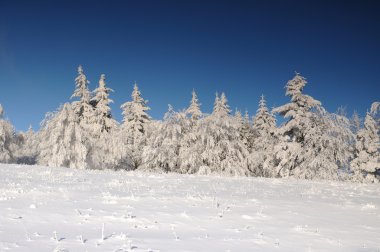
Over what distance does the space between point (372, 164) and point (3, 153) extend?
4364cm

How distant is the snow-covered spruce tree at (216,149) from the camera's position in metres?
43.7

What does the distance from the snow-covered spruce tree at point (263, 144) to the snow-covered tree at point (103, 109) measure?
1741cm

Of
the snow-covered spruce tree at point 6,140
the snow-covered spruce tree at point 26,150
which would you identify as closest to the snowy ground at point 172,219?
the snow-covered spruce tree at point 6,140

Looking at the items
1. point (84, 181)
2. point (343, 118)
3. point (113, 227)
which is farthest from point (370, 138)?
point (113, 227)

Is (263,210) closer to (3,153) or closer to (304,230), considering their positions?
(304,230)

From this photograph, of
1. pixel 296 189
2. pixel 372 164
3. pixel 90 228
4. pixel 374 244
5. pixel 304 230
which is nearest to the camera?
pixel 90 228

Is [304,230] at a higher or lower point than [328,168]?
lower

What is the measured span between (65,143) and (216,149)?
1609cm

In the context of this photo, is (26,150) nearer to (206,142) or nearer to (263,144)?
(206,142)

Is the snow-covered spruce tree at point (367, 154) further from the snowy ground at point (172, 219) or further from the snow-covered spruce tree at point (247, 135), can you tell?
the snowy ground at point (172, 219)

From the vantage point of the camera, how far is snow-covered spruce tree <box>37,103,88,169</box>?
151ft

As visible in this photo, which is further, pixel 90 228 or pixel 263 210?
pixel 263 210

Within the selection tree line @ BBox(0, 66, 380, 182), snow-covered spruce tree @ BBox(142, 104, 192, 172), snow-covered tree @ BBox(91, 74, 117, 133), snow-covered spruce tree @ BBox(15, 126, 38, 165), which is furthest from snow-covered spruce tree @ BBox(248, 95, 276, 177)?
snow-covered spruce tree @ BBox(15, 126, 38, 165)

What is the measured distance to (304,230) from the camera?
1113 centimetres
